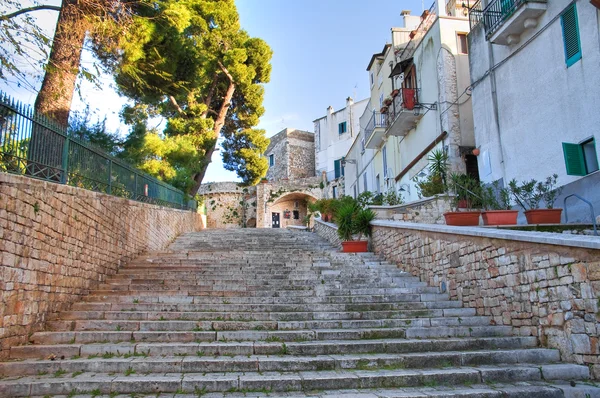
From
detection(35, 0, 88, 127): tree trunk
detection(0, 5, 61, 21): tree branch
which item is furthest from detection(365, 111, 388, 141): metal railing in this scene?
detection(0, 5, 61, 21): tree branch

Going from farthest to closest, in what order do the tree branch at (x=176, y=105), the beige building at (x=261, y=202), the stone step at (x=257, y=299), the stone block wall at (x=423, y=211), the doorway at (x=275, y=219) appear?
1. the doorway at (x=275, y=219)
2. the beige building at (x=261, y=202)
3. the tree branch at (x=176, y=105)
4. the stone block wall at (x=423, y=211)
5. the stone step at (x=257, y=299)

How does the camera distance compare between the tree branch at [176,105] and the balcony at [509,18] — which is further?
the tree branch at [176,105]

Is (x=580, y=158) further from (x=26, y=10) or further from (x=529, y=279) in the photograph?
(x=26, y=10)

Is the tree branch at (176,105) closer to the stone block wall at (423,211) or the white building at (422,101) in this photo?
the white building at (422,101)

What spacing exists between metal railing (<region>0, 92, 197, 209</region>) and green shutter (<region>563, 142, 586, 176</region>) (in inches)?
354

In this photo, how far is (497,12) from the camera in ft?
34.8

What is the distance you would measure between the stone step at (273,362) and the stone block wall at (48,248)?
744 mm

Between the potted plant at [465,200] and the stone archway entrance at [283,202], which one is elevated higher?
the stone archway entrance at [283,202]

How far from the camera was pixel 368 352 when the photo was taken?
5.25 metres

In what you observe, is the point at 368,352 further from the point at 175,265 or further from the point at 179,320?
A: the point at 175,265

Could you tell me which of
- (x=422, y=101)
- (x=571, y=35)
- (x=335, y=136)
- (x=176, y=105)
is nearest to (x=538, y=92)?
(x=571, y=35)

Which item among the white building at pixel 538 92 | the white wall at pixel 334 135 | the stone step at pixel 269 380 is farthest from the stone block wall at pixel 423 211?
the white wall at pixel 334 135

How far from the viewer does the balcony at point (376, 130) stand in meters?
18.2

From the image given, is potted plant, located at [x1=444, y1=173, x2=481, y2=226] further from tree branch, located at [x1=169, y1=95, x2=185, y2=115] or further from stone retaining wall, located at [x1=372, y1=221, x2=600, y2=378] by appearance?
tree branch, located at [x1=169, y1=95, x2=185, y2=115]
